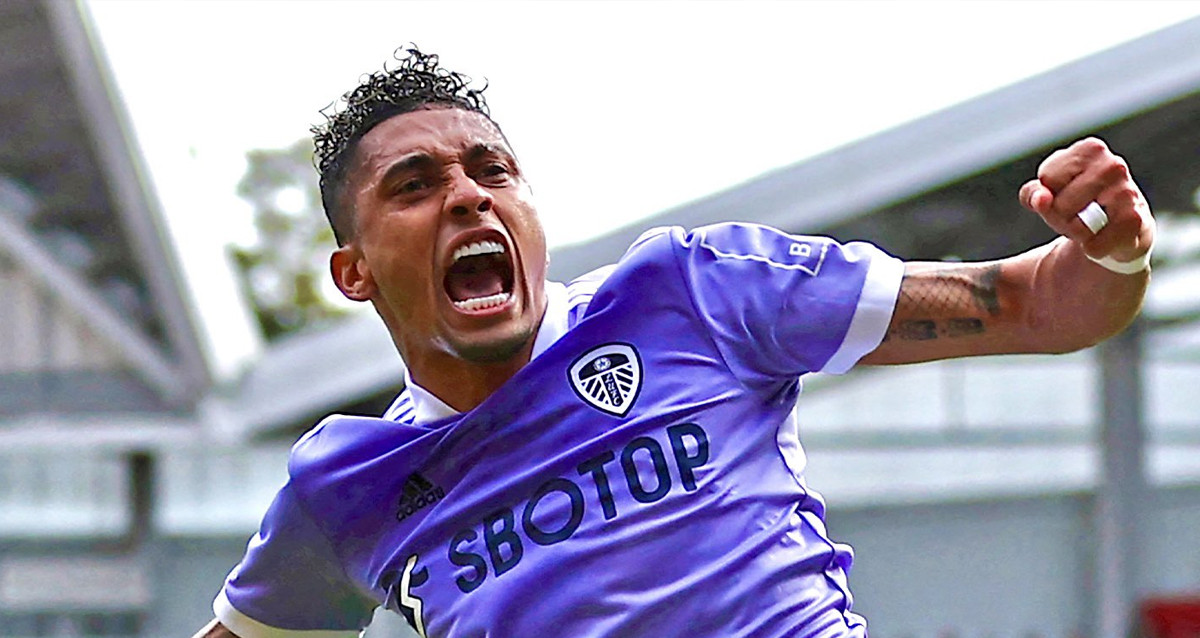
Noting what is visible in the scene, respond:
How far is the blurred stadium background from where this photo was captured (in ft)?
24.8

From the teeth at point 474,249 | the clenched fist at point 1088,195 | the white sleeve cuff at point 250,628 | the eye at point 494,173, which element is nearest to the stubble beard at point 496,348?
the teeth at point 474,249

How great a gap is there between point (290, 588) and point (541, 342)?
70 cm

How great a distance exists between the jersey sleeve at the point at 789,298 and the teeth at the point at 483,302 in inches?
11.0

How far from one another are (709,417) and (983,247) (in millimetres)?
6728

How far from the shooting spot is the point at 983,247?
8883mm

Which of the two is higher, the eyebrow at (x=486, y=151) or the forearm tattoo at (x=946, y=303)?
the eyebrow at (x=486, y=151)

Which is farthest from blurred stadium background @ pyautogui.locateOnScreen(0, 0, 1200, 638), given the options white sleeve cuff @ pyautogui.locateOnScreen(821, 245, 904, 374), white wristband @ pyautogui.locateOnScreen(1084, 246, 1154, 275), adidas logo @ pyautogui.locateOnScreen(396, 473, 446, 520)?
white wristband @ pyautogui.locateOnScreen(1084, 246, 1154, 275)

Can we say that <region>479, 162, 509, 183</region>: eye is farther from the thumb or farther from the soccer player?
the thumb

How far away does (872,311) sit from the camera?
2338 millimetres

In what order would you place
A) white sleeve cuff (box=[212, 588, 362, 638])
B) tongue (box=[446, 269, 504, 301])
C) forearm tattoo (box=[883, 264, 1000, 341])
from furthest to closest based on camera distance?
1. white sleeve cuff (box=[212, 588, 362, 638])
2. tongue (box=[446, 269, 504, 301])
3. forearm tattoo (box=[883, 264, 1000, 341])

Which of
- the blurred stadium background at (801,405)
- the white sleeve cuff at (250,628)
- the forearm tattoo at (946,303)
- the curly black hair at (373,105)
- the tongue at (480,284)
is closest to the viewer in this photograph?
the forearm tattoo at (946,303)

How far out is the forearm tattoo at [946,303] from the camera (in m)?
2.31

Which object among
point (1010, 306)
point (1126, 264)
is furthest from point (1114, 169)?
point (1010, 306)

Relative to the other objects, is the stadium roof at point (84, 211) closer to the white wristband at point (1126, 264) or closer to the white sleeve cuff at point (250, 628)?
the white sleeve cuff at point (250, 628)
